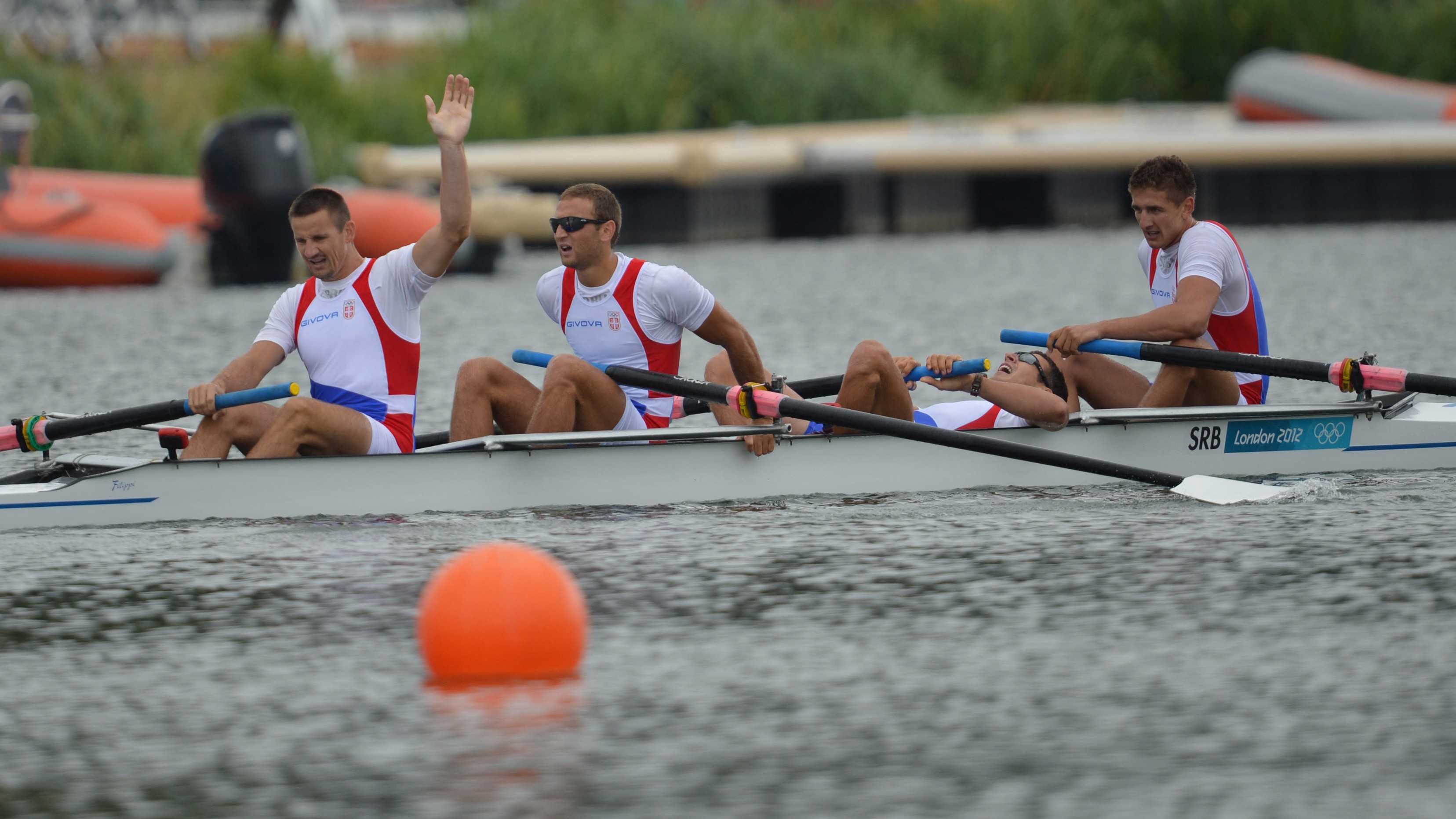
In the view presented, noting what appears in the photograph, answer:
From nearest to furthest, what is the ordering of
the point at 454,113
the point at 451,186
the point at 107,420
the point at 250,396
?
the point at 250,396 → the point at 451,186 → the point at 107,420 → the point at 454,113

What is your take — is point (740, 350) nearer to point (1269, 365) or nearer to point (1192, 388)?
point (1192, 388)

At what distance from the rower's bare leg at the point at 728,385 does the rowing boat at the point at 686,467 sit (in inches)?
8.9

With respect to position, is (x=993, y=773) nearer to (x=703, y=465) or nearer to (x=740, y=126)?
(x=703, y=465)

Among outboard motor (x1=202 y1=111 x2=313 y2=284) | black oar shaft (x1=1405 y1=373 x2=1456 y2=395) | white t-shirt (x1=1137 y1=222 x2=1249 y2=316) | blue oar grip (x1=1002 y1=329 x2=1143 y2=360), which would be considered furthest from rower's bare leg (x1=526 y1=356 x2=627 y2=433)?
outboard motor (x1=202 y1=111 x2=313 y2=284)

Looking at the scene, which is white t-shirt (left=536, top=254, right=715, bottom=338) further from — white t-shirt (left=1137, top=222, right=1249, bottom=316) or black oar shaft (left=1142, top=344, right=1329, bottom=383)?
white t-shirt (left=1137, top=222, right=1249, bottom=316)

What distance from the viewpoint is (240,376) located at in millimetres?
8125

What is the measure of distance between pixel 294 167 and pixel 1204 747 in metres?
17.3

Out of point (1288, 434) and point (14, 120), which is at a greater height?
point (14, 120)

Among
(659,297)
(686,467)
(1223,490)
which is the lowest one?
(1223,490)

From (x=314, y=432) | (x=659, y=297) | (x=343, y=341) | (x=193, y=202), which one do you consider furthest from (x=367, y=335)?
(x=193, y=202)

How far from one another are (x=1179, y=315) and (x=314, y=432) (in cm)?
368

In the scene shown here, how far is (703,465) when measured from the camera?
28.1 feet

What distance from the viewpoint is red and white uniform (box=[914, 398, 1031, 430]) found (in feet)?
29.5

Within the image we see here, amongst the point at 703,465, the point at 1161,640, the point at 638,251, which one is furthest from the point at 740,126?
the point at 1161,640
